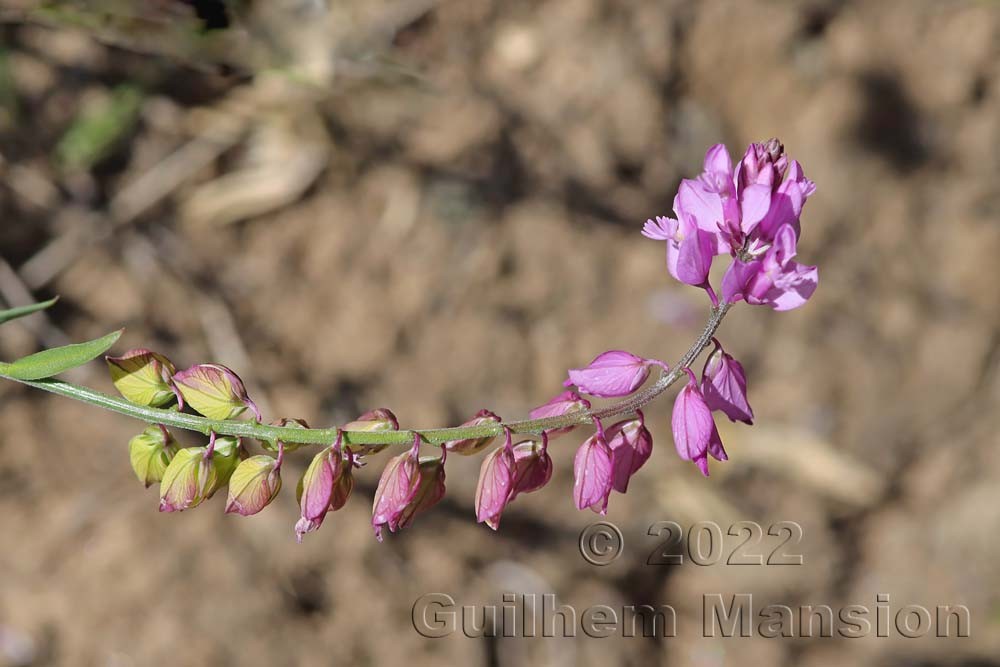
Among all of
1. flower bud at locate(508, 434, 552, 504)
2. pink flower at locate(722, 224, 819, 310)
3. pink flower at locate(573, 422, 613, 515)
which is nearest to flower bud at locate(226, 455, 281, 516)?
flower bud at locate(508, 434, 552, 504)

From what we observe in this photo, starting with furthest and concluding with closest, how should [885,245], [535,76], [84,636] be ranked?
[885,245]
[535,76]
[84,636]

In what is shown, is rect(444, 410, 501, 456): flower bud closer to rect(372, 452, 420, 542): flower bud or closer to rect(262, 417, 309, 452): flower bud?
rect(372, 452, 420, 542): flower bud

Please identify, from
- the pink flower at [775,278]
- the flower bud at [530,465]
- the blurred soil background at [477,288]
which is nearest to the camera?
the pink flower at [775,278]

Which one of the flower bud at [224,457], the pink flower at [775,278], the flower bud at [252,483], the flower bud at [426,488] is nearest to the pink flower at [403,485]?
the flower bud at [426,488]

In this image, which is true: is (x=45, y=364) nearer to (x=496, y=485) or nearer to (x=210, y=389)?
(x=210, y=389)

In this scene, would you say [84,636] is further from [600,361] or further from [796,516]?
[796,516]

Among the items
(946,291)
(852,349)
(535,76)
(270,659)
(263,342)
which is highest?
(535,76)

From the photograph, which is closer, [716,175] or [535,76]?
[716,175]

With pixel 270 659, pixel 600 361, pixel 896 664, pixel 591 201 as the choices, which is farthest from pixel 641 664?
pixel 600 361

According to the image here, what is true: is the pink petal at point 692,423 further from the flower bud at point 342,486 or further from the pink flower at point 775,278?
the flower bud at point 342,486
